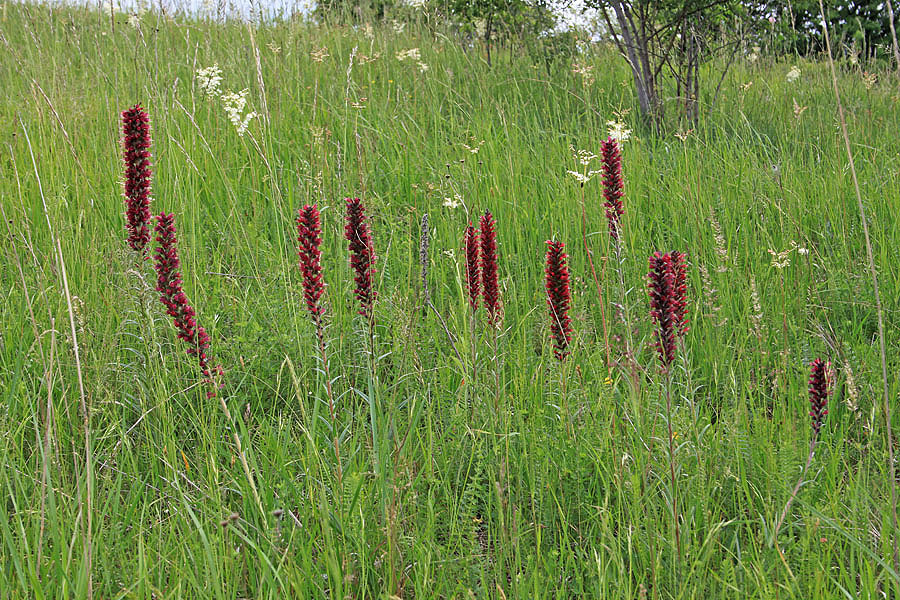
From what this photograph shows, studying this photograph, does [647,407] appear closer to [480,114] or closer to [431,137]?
[431,137]

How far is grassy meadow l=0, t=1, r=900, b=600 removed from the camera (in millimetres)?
1568

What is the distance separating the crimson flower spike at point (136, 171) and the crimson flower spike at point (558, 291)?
1135 millimetres

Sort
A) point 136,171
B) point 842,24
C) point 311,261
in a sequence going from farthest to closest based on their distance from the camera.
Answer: point 842,24 < point 136,171 < point 311,261

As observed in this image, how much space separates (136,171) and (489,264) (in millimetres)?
1034

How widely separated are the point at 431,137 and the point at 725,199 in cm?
186

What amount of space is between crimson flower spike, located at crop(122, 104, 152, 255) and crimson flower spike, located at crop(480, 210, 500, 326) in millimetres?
952

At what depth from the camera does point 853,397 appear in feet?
5.75

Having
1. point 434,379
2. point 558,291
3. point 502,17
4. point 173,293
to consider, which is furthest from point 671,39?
point 173,293

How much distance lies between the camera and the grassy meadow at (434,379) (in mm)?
1568

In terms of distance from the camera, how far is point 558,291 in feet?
5.74

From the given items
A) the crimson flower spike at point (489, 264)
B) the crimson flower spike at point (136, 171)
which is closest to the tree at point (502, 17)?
the crimson flower spike at point (136, 171)

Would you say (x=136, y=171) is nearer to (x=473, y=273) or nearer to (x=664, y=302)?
(x=473, y=273)

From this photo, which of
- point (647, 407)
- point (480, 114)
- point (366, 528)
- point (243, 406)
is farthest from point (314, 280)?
point (480, 114)

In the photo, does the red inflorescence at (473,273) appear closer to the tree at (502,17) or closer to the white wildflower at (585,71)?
the white wildflower at (585,71)
